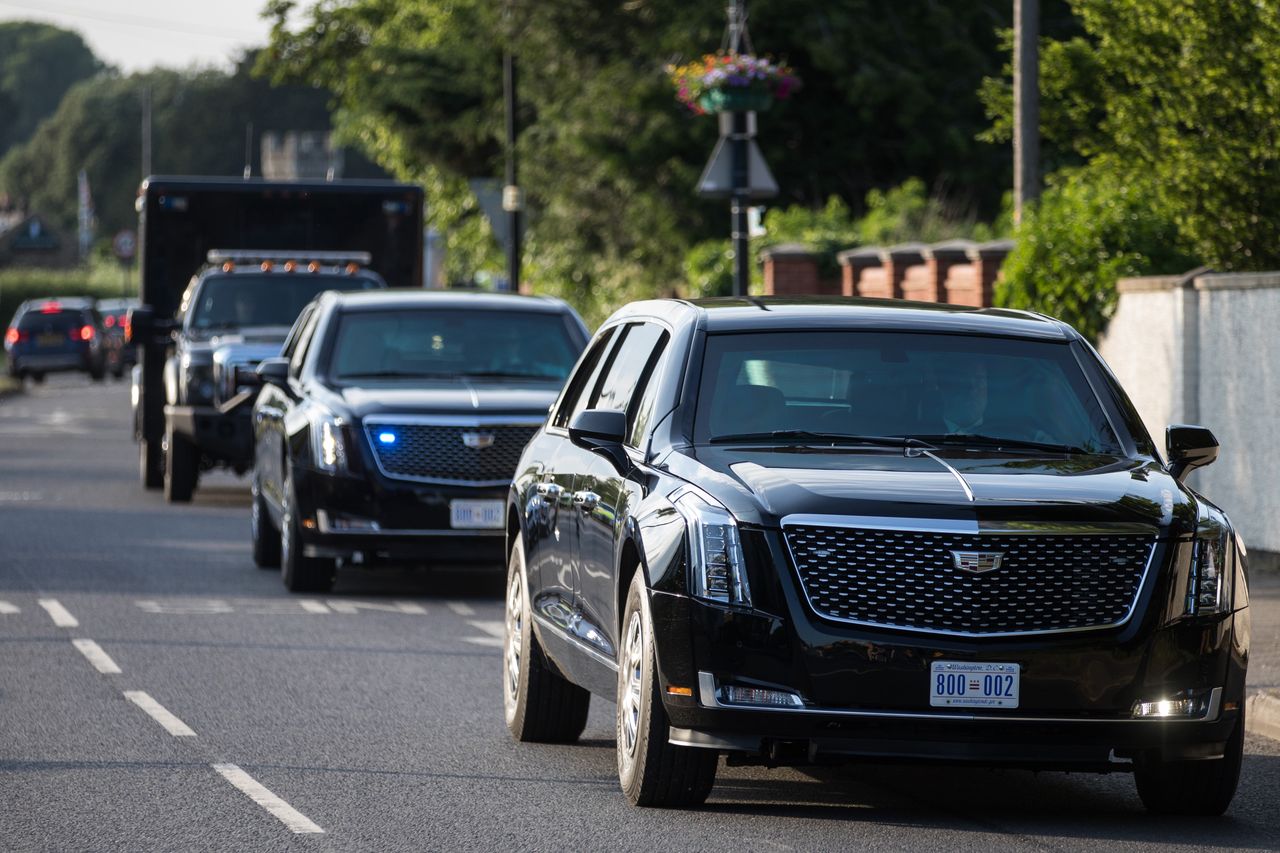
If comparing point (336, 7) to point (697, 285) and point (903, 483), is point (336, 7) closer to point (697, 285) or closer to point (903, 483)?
point (697, 285)

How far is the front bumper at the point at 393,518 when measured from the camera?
14.4m

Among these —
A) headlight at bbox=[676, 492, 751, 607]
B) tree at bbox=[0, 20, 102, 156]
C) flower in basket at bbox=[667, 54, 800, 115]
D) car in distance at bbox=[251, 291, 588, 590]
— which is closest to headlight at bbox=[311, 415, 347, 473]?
car in distance at bbox=[251, 291, 588, 590]

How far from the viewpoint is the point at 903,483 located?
24.1ft

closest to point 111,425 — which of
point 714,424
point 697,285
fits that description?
point 697,285

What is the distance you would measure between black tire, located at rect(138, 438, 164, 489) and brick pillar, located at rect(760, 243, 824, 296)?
6995 millimetres

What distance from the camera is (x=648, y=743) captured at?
7.48 m

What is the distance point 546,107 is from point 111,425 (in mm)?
8201

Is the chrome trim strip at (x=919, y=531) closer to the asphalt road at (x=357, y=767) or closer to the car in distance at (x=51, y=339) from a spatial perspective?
the asphalt road at (x=357, y=767)

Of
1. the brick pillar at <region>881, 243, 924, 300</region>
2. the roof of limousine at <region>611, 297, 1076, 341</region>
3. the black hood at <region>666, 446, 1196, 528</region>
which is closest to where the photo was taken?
the black hood at <region>666, 446, 1196, 528</region>

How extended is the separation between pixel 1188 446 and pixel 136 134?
131748 millimetres

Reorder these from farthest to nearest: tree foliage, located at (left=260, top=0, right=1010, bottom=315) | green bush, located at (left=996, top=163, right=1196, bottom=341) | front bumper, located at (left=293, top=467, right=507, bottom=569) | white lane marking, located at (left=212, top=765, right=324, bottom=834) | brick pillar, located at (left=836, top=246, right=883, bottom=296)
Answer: tree foliage, located at (left=260, top=0, right=1010, bottom=315) < brick pillar, located at (left=836, top=246, right=883, bottom=296) < green bush, located at (left=996, top=163, right=1196, bottom=341) < front bumper, located at (left=293, top=467, right=507, bottom=569) < white lane marking, located at (left=212, top=765, right=324, bottom=834)

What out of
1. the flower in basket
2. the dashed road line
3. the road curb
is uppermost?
the flower in basket

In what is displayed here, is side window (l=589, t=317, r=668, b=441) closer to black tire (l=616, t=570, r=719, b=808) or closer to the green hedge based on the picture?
black tire (l=616, t=570, r=719, b=808)

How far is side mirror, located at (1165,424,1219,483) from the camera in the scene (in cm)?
822
